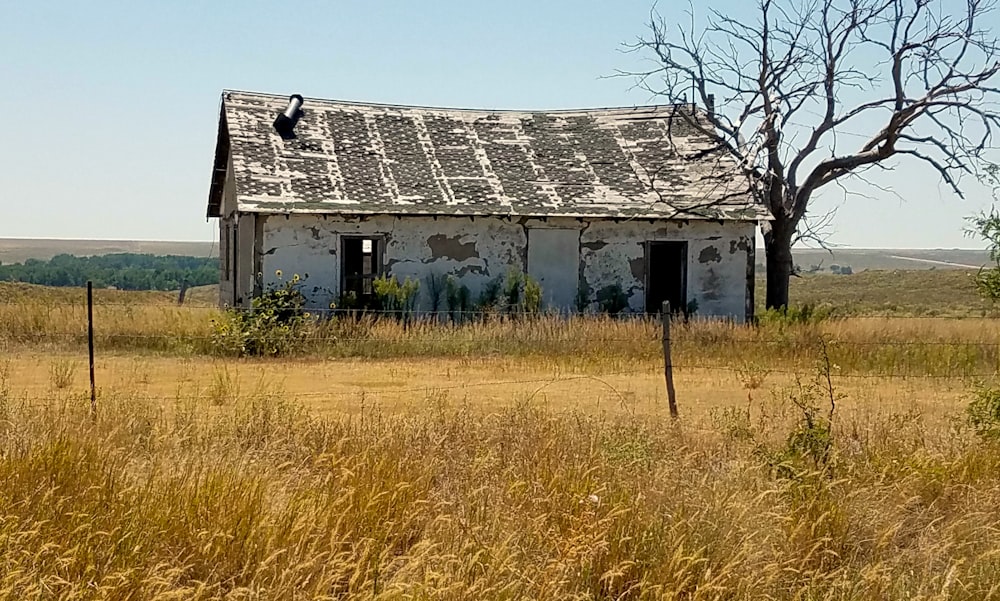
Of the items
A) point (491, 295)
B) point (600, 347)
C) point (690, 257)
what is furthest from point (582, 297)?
point (600, 347)

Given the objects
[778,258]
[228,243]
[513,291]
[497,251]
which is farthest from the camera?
[228,243]

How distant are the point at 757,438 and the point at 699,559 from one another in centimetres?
376

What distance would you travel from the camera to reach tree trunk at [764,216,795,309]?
21.7m

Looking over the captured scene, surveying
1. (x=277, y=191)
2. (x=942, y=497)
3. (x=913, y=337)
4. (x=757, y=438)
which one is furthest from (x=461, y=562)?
(x=277, y=191)

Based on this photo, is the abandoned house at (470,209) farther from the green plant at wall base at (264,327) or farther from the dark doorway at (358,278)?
the green plant at wall base at (264,327)

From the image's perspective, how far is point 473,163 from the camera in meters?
21.5

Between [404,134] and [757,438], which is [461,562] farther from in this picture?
[404,134]

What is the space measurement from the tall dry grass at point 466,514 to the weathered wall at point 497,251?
11446 mm

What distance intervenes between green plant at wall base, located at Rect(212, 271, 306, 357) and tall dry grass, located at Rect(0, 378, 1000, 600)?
352 inches

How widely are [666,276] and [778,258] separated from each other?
242 cm

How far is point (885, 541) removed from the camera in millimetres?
5867

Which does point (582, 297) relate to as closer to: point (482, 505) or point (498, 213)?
point (498, 213)

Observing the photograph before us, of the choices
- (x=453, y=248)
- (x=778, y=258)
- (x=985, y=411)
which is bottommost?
(x=985, y=411)

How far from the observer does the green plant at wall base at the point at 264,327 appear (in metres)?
16.7
